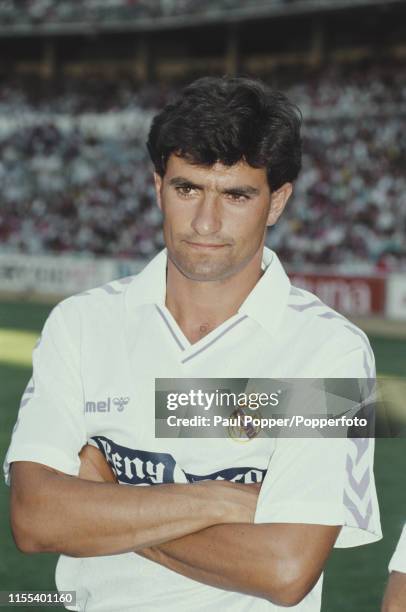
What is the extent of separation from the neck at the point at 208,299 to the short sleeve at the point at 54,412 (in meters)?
0.34

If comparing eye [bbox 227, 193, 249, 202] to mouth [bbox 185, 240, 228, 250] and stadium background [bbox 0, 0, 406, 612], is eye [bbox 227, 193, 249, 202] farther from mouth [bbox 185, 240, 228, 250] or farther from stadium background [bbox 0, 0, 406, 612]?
stadium background [bbox 0, 0, 406, 612]

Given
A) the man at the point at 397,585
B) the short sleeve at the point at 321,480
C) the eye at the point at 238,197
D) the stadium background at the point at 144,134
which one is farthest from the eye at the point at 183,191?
the stadium background at the point at 144,134

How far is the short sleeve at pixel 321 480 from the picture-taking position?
2510mm

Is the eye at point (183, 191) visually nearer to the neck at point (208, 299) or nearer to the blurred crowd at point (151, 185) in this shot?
the neck at point (208, 299)

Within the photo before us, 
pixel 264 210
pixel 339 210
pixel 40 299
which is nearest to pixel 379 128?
pixel 339 210

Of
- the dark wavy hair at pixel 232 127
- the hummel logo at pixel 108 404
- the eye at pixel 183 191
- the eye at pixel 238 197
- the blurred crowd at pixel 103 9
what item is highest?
the blurred crowd at pixel 103 9

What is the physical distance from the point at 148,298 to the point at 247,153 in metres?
0.53

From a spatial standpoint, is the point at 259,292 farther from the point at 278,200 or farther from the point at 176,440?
the point at 176,440

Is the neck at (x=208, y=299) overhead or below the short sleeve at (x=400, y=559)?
overhead

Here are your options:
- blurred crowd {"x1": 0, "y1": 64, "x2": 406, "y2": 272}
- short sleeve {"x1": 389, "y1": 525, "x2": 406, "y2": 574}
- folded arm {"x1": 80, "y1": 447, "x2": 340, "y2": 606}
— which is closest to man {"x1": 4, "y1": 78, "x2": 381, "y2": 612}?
folded arm {"x1": 80, "y1": 447, "x2": 340, "y2": 606}

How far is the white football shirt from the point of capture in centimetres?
254

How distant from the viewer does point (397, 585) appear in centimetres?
233

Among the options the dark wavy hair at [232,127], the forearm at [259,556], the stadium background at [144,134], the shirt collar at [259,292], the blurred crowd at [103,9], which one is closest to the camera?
the forearm at [259,556]

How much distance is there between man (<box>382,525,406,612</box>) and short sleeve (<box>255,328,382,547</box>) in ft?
0.66
